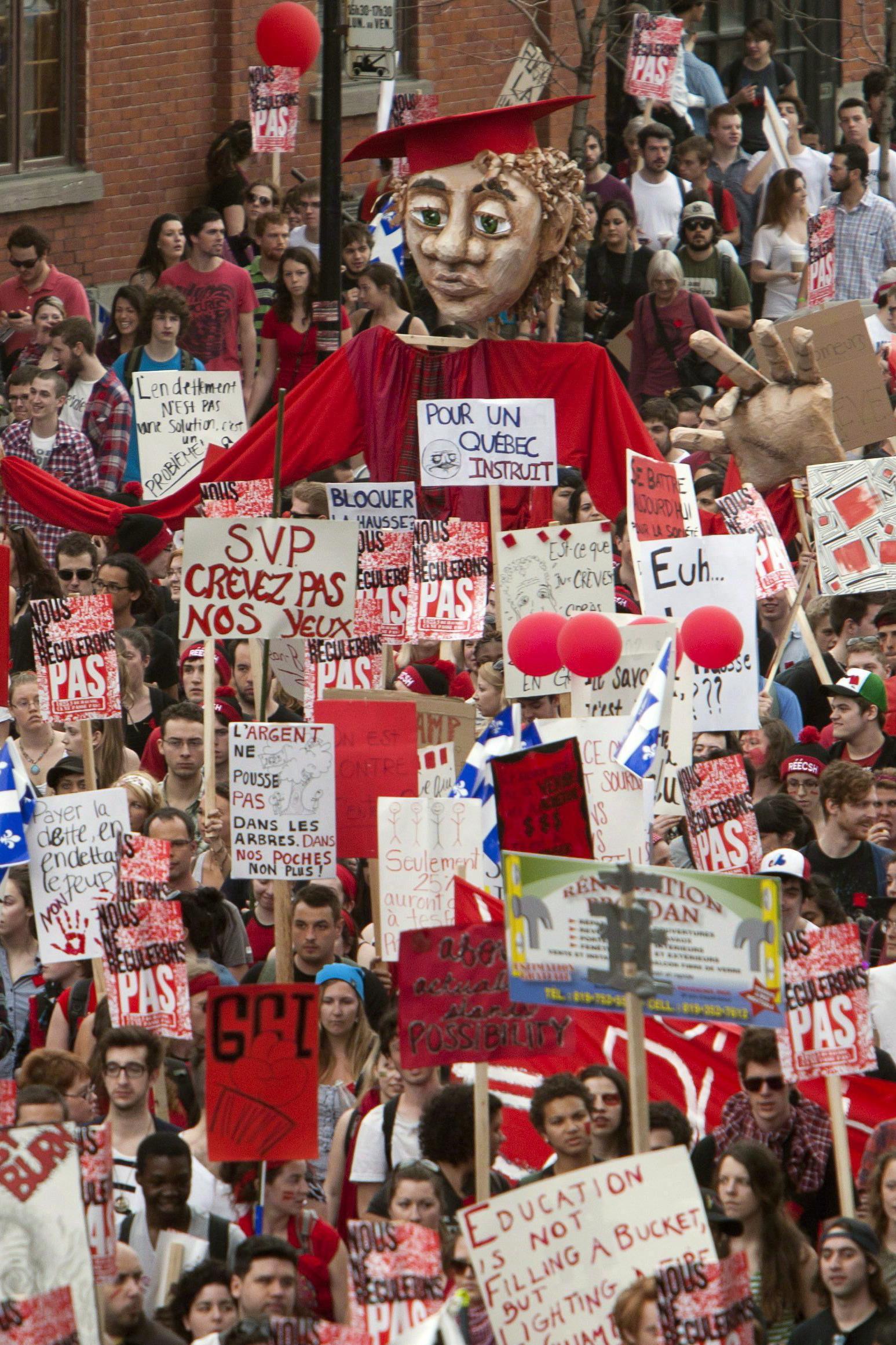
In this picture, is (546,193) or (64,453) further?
(64,453)

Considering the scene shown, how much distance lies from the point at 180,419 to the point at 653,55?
6.01 meters

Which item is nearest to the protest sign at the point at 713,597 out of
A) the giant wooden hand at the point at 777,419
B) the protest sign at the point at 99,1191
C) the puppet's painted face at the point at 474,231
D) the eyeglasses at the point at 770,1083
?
the puppet's painted face at the point at 474,231

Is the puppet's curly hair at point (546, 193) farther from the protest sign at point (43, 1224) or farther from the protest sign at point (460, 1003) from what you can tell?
the protest sign at point (43, 1224)

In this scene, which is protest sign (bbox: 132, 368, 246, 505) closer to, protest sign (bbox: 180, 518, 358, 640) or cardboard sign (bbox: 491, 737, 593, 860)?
protest sign (bbox: 180, 518, 358, 640)

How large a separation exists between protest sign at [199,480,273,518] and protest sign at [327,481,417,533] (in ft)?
1.01

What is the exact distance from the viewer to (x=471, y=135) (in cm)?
995

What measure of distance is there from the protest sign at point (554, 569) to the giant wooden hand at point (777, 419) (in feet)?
6.05

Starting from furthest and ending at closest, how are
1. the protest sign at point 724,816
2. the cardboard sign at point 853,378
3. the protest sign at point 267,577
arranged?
the cardboard sign at point 853,378 < the protest sign at point 267,577 < the protest sign at point 724,816

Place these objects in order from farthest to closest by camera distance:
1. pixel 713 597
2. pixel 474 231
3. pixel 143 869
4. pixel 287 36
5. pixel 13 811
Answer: pixel 287 36 → pixel 474 231 → pixel 713 597 → pixel 13 811 → pixel 143 869

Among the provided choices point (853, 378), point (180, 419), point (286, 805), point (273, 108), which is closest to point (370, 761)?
point (286, 805)

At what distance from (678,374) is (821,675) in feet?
14.4

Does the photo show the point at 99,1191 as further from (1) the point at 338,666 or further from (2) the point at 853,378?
(2) the point at 853,378

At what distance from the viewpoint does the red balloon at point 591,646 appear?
7996 mm

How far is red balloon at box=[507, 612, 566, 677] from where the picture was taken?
8492mm
